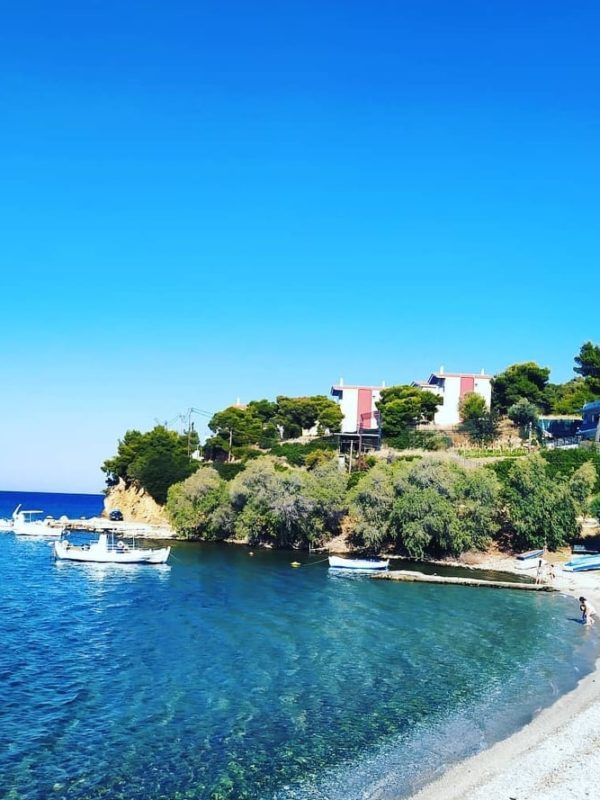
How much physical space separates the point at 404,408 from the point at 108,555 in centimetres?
5201

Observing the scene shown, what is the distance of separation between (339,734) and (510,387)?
299ft

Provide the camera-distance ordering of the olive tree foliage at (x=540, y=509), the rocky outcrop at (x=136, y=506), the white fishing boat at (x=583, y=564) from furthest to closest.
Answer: the rocky outcrop at (x=136, y=506) → the olive tree foliage at (x=540, y=509) → the white fishing boat at (x=583, y=564)

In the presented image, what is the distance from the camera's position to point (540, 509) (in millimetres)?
66562

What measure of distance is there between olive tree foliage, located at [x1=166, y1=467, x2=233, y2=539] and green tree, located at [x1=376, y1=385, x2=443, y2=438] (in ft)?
99.2

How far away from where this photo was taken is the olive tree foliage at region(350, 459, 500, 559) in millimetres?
66188

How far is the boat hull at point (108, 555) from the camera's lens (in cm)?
6525

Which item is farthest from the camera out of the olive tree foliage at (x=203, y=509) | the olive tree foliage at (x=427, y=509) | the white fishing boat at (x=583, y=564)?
the olive tree foliage at (x=203, y=509)

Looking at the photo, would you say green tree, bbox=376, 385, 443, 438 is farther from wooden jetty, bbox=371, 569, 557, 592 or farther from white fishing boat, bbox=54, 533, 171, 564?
white fishing boat, bbox=54, 533, 171, 564

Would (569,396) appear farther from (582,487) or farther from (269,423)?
(269,423)

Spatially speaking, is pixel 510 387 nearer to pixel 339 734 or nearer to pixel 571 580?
pixel 571 580

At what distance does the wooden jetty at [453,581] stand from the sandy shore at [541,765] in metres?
27.7

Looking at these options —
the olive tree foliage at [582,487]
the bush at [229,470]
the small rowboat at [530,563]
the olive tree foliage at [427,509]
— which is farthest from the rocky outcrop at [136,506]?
the olive tree foliage at [582,487]

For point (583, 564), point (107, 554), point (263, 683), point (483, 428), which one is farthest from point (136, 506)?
point (263, 683)

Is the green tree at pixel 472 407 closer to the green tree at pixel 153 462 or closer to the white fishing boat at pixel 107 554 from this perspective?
the green tree at pixel 153 462
